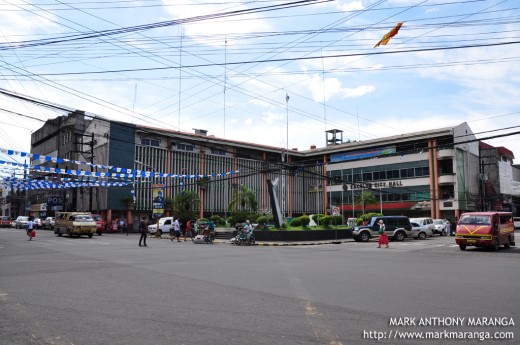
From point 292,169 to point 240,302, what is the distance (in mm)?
49722

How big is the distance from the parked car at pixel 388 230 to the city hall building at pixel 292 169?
50.8ft

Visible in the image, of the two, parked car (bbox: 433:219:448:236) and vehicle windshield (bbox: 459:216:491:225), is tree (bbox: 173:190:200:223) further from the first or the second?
vehicle windshield (bbox: 459:216:491:225)

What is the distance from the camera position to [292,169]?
5731 centimetres

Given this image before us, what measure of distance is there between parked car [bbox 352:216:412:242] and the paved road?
721 inches

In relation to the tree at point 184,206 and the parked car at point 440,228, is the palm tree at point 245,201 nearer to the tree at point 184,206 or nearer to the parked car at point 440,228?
the tree at point 184,206

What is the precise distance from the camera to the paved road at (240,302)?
227 inches

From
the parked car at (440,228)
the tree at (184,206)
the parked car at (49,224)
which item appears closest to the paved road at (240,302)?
the parked car at (440,228)

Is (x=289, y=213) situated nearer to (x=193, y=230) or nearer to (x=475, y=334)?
(x=193, y=230)

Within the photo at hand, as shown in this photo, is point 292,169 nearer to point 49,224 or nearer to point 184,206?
point 184,206

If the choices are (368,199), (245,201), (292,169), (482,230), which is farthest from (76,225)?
(368,199)

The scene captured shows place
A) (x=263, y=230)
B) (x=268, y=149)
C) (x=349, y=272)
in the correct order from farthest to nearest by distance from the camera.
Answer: (x=268, y=149) → (x=263, y=230) → (x=349, y=272)

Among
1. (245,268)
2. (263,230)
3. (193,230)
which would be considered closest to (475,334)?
(245,268)

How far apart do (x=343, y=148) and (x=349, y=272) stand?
2204 inches

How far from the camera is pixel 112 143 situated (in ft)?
164
